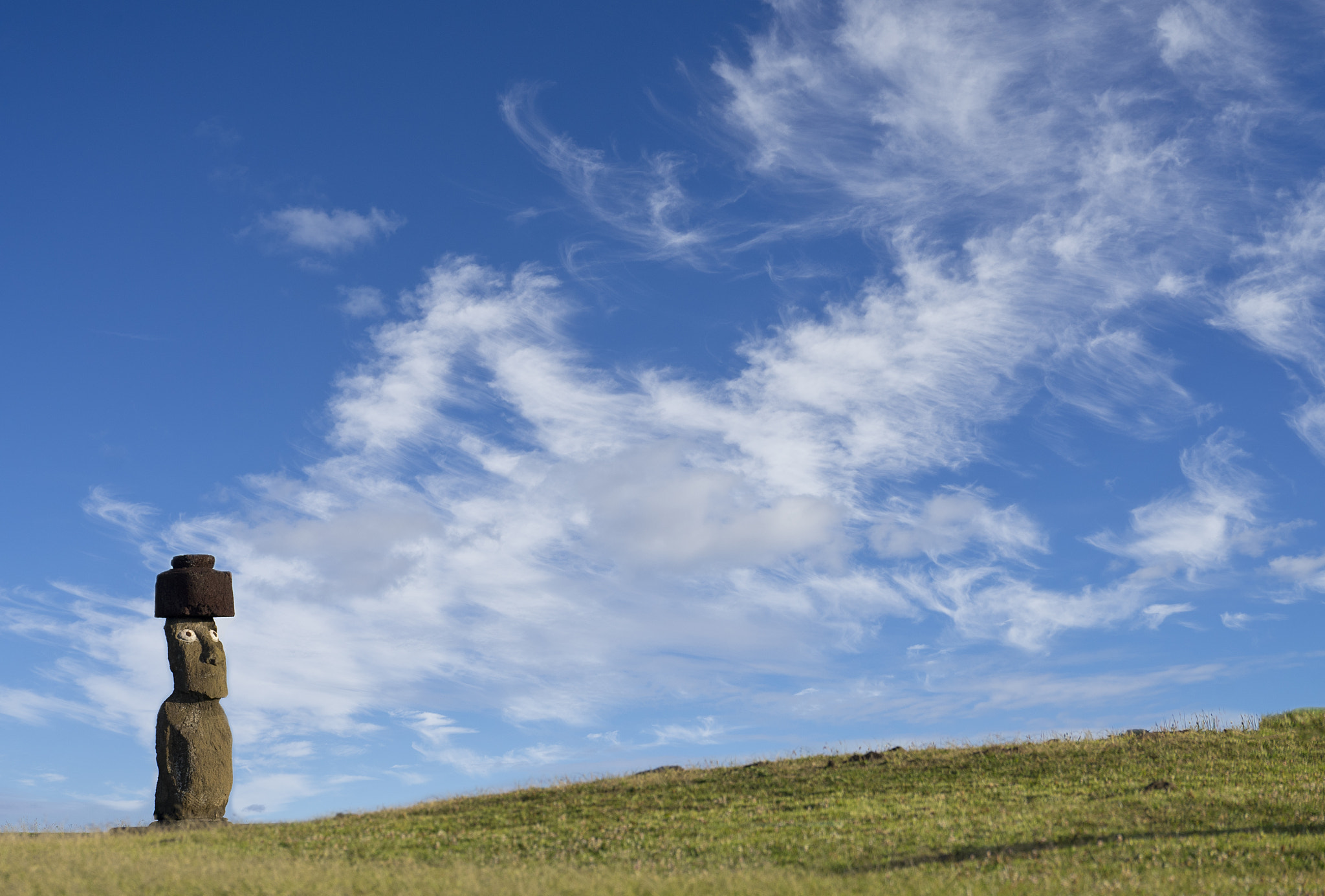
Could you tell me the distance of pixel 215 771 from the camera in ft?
93.5

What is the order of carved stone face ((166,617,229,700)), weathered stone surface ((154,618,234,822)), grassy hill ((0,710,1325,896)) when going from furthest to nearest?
carved stone face ((166,617,229,700)) < weathered stone surface ((154,618,234,822)) < grassy hill ((0,710,1325,896))

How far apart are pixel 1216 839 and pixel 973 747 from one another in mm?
12611

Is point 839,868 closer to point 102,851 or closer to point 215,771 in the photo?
point 102,851

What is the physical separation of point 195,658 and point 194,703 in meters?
1.24

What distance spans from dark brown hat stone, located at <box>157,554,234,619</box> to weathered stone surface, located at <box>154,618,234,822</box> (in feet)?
1.31

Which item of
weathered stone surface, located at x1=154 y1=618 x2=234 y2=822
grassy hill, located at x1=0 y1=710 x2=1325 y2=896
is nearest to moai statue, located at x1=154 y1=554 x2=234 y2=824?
weathered stone surface, located at x1=154 y1=618 x2=234 y2=822

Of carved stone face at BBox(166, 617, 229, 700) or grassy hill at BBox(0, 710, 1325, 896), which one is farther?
carved stone face at BBox(166, 617, 229, 700)

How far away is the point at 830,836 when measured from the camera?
20875 mm

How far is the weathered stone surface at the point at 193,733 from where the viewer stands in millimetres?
28000

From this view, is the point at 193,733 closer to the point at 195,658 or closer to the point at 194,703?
the point at 194,703

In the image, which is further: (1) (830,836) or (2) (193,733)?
(2) (193,733)

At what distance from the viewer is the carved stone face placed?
95.3 ft

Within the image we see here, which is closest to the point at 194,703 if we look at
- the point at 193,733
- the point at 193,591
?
the point at 193,733

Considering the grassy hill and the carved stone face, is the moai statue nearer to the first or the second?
the carved stone face
